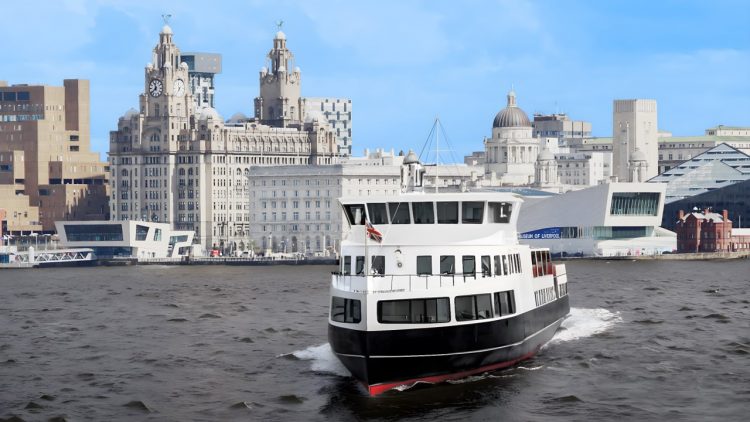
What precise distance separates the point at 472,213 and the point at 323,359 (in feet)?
33.3

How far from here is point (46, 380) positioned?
60750mm

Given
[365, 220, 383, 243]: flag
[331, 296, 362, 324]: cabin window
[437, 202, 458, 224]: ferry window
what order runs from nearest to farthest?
[331, 296, 362, 324]: cabin window
[365, 220, 383, 243]: flag
[437, 202, 458, 224]: ferry window

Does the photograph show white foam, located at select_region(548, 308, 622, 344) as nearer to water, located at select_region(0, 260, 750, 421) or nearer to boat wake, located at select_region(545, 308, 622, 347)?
boat wake, located at select_region(545, 308, 622, 347)

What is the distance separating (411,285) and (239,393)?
7.49 metres

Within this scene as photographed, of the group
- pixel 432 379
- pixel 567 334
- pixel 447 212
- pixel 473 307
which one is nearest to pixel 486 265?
pixel 473 307

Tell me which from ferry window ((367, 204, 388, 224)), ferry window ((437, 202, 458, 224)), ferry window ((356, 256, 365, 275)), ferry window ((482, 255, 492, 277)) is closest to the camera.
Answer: ferry window ((482, 255, 492, 277))

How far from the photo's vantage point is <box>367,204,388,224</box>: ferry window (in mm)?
58969

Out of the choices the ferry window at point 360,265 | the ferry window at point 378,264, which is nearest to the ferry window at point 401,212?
the ferry window at point 360,265

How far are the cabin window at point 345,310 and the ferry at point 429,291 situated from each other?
37 mm

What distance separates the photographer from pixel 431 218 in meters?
58.8

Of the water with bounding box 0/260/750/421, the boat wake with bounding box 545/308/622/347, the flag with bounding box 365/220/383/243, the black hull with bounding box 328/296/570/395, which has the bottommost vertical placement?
the water with bounding box 0/260/750/421

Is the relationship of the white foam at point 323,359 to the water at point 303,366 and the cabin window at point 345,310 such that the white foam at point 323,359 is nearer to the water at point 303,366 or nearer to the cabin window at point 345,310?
the water at point 303,366

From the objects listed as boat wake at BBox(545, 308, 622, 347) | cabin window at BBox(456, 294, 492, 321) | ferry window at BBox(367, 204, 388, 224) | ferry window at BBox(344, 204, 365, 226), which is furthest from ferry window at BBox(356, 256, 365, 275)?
boat wake at BBox(545, 308, 622, 347)

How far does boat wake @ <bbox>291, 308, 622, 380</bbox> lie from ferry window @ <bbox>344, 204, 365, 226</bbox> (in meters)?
5.25
